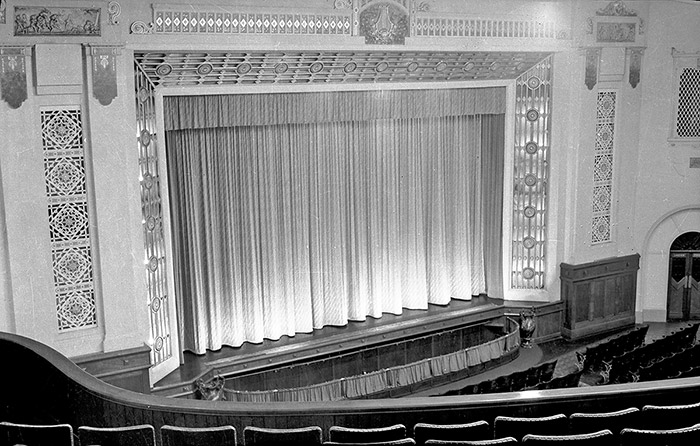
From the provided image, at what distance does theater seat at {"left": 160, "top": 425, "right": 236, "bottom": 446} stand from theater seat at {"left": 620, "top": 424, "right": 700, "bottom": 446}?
6.75 feet

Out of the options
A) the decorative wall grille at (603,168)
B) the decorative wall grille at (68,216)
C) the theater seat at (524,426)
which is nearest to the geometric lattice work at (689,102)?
the decorative wall grille at (603,168)

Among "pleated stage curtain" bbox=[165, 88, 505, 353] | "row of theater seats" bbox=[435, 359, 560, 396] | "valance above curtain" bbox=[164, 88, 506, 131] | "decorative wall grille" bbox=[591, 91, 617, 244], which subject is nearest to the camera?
"row of theater seats" bbox=[435, 359, 560, 396]

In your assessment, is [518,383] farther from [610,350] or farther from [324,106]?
[324,106]

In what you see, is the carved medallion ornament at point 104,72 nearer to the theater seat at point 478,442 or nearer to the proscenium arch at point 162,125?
the proscenium arch at point 162,125

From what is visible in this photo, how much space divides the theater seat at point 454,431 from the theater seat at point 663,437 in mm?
735

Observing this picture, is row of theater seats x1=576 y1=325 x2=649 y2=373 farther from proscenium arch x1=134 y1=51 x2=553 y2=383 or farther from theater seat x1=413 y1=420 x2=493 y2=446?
theater seat x1=413 y1=420 x2=493 y2=446

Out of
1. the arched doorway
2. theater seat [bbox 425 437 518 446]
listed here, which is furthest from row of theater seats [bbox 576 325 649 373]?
theater seat [bbox 425 437 518 446]

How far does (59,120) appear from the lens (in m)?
8.38

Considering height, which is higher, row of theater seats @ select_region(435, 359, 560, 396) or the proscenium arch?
the proscenium arch

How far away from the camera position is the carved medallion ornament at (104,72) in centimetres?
839

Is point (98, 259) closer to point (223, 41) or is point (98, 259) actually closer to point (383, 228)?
point (223, 41)

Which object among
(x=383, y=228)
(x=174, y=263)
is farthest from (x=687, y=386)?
(x=383, y=228)

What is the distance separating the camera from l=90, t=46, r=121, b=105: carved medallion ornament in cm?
839

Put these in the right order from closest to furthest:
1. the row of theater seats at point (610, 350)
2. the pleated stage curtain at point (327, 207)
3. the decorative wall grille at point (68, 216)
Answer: the decorative wall grille at point (68, 216) → the pleated stage curtain at point (327, 207) → the row of theater seats at point (610, 350)
